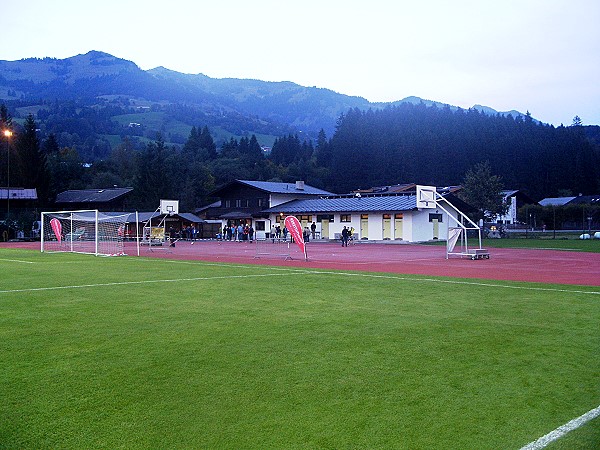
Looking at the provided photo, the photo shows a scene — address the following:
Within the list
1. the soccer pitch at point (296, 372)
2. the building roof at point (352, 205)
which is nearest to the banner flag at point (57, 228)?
the building roof at point (352, 205)

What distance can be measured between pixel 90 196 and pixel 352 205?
43.2m

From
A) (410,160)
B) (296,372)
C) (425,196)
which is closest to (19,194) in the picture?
(425,196)

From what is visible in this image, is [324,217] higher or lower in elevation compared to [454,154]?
lower

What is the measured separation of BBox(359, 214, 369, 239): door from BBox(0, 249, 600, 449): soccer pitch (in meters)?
42.3

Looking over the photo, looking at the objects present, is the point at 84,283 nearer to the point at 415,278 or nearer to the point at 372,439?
the point at 415,278

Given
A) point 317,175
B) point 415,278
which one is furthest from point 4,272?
point 317,175

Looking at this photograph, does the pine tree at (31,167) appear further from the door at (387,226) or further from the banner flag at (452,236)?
the banner flag at (452,236)

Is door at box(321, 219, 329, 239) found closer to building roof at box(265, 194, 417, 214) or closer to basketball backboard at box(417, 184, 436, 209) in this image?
building roof at box(265, 194, 417, 214)

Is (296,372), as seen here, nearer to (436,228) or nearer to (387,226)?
(387,226)

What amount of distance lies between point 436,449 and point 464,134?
11251 cm

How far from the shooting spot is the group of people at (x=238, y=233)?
58.9m

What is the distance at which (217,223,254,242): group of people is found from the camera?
58.9 metres

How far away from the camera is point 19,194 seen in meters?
69.8

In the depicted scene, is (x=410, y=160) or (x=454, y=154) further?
(x=454, y=154)
